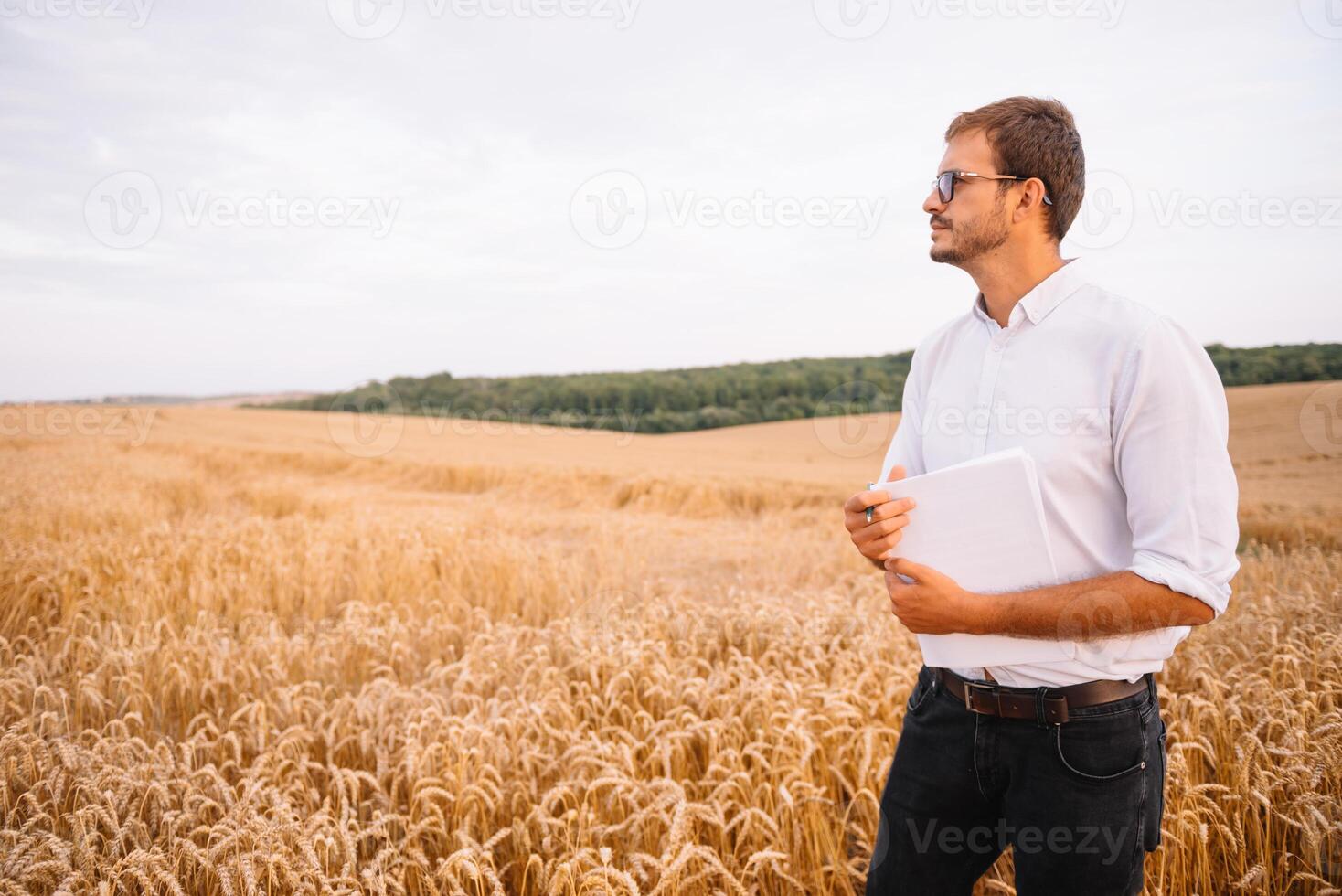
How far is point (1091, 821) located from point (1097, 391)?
3.32 feet

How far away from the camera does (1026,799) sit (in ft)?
5.70

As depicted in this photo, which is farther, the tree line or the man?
the tree line

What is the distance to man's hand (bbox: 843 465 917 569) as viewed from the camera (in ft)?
5.77

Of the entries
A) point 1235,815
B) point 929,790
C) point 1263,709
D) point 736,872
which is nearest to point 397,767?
point 736,872

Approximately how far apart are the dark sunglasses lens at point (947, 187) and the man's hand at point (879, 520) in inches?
32.2

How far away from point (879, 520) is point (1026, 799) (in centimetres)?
77

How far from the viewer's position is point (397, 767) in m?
3.24
